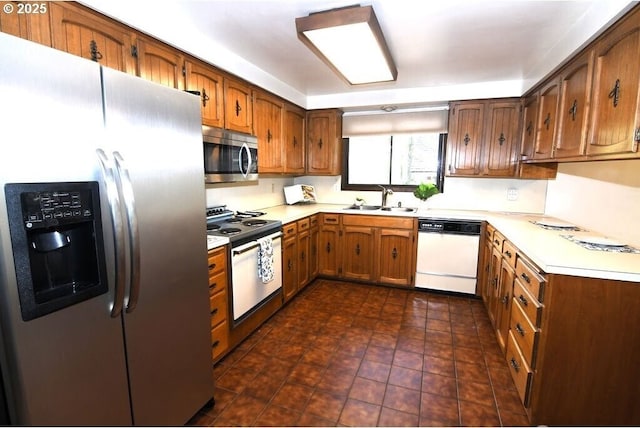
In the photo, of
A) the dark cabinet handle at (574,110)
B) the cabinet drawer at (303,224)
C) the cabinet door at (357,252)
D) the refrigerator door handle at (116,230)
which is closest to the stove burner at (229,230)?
the cabinet drawer at (303,224)

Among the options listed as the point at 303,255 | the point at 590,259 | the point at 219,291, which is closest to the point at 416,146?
the point at 303,255

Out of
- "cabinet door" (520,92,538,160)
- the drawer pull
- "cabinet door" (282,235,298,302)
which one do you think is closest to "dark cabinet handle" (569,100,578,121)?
"cabinet door" (520,92,538,160)

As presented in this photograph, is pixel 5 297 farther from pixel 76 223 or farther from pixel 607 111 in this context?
pixel 607 111

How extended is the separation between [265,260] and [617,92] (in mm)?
2398

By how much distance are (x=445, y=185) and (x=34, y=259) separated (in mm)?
3836

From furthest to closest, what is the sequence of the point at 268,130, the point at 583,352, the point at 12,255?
the point at 268,130, the point at 583,352, the point at 12,255

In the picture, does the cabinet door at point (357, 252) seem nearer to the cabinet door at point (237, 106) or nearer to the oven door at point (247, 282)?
the oven door at point (247, 282)

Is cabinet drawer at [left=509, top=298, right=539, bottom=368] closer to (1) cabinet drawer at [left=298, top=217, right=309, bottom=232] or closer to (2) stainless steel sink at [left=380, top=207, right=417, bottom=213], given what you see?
(2) stainless steel sink at [left=380, top=207, right=417, bottom=213]

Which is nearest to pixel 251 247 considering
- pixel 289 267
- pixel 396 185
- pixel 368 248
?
pixel 289 267

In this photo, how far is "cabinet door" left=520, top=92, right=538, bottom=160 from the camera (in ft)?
9.44

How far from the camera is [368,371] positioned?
212cm

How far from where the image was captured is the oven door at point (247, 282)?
2230mm

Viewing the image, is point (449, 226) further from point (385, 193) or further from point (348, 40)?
point (348, 40)

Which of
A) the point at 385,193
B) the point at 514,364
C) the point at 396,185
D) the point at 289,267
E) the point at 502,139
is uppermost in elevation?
the point at 502,139
